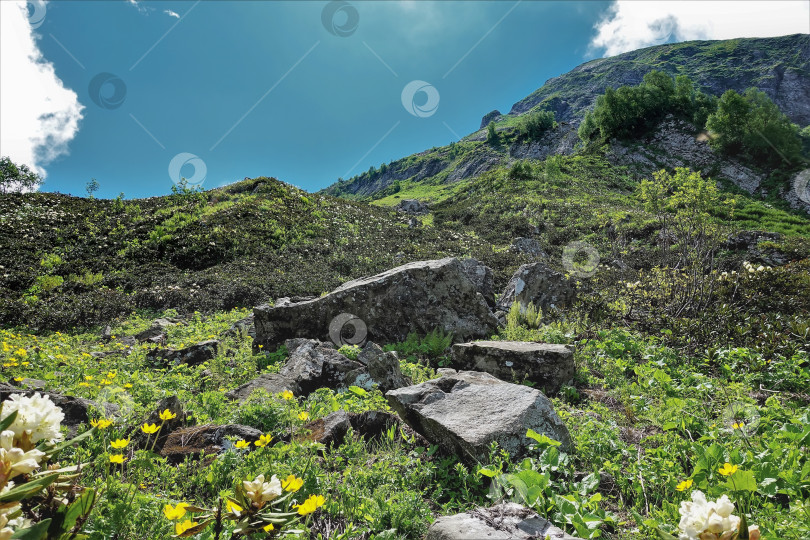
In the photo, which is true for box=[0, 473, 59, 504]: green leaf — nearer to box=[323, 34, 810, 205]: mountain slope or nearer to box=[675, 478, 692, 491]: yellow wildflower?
box=[675, 478, 692, 491]: yellow wildflower

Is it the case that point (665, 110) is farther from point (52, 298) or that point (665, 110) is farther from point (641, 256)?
point (52, 298)

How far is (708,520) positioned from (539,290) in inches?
391

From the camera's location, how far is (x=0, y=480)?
1.18 meters

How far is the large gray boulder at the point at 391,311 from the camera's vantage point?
824cm

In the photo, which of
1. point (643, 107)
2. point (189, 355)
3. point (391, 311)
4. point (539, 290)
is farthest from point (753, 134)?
point (189, 355)

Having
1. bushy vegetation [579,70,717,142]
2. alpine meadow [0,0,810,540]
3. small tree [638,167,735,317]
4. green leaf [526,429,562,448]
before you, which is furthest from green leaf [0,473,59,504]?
bushy vegetation [579,70,717,142]

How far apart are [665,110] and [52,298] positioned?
208 feet

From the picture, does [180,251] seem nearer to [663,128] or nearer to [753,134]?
[753,134]

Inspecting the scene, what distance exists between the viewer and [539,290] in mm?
10898

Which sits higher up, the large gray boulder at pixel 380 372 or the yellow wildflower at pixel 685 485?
the large gray boulder at pixel 380 372

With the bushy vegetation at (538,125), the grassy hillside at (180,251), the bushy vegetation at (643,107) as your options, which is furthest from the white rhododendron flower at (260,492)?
the bushy vegetation at (538,125)

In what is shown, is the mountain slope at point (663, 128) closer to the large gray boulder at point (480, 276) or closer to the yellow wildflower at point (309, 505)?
the large gray boulder at point (480, 276)

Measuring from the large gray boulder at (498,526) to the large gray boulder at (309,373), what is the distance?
330 centimetres

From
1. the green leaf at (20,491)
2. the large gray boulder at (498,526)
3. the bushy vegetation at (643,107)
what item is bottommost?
the large gray boulder at (498,526)
